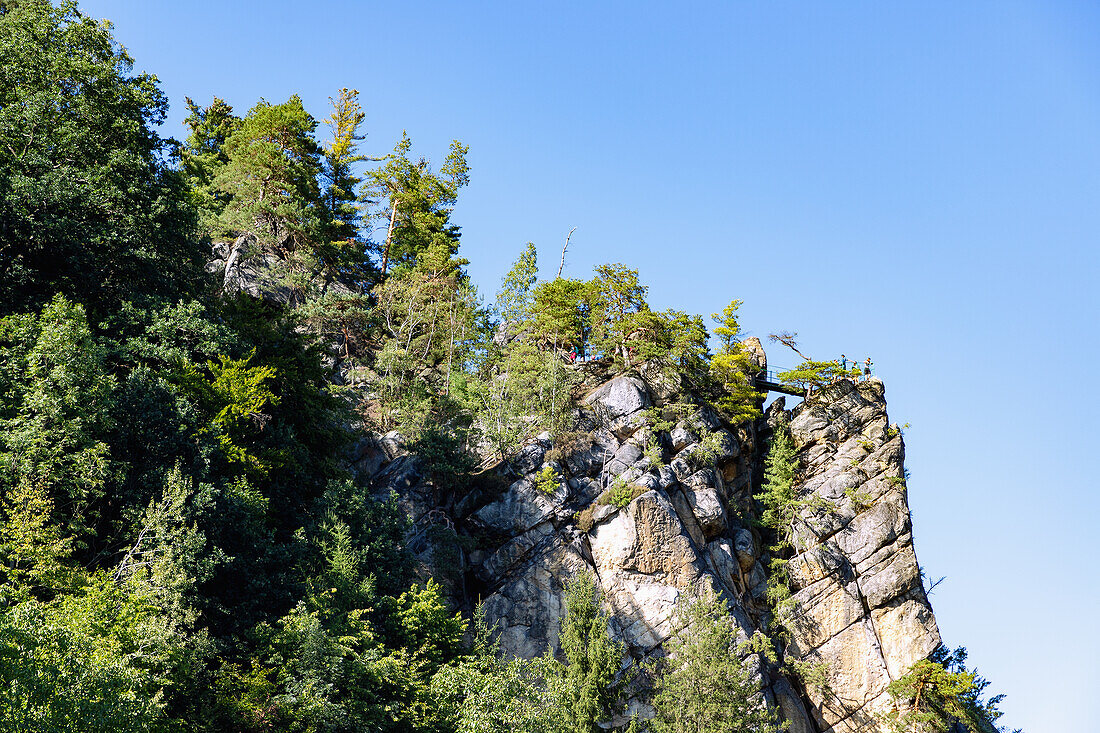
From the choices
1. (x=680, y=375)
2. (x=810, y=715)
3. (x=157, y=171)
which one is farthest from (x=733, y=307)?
(x=157, y=171)

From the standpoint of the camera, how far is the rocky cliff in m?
31.5

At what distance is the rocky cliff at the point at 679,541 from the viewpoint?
31484mm

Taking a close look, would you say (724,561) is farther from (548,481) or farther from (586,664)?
(586,664)

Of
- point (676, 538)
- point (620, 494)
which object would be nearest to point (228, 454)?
point (620, 494)

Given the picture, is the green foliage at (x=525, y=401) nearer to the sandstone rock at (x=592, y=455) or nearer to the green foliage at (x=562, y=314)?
the sandstone rock at (x=592, y=455)

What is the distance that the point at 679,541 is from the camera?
32.1m

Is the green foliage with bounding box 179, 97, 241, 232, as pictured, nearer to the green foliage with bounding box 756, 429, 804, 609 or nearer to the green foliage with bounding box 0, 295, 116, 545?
the green foliage with bounding box 0, 295, 116, 545

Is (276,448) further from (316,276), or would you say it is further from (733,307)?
(733,307)

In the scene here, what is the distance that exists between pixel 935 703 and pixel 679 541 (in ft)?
36.9

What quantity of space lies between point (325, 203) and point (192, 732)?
34.4 meters

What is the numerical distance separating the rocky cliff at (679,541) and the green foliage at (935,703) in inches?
32.1

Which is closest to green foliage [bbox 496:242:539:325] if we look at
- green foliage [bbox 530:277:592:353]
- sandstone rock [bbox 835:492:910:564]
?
green foliage [bbox 530:277:592:353]

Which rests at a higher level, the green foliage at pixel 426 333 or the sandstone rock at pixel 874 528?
the green foliage at pixel 426 333

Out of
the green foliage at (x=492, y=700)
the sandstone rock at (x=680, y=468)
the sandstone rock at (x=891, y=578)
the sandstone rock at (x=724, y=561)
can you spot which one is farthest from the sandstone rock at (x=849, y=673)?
the green foliage at (x=492, y=700)
